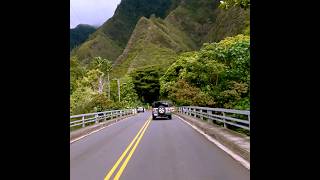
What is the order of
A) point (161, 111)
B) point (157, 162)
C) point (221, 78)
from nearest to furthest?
point (157, 162) → point (161, 111) → point (221, 78)

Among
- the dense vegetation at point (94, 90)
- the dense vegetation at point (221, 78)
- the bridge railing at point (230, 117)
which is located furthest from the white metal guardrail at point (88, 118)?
the dense vegetation at point (221, 78)

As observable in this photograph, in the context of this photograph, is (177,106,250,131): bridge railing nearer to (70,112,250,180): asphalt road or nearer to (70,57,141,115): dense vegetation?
(70,112,250,180): asphalt road

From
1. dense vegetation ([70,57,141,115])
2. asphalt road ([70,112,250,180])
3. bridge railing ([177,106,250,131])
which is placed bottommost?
asphalt road ([70,112,250,180])

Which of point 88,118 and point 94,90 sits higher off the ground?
point 94,90

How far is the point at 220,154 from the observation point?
15.7 m

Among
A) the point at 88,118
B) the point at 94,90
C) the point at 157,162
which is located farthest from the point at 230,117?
the point at 94,90

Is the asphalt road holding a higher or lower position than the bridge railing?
lower

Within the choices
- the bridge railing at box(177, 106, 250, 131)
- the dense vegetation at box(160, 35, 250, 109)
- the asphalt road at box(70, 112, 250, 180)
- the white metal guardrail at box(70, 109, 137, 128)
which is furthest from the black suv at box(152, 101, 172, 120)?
the asphalt road at box(70, 112, 250, 180)

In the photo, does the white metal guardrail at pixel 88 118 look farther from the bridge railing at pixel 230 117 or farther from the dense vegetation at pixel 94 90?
the bridge railing at pixel 230 117

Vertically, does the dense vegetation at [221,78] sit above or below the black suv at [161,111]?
above

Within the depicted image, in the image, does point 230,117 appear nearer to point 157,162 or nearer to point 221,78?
point 157,162

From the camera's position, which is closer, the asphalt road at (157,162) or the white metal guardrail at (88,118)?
the asphalt road at (157,162)

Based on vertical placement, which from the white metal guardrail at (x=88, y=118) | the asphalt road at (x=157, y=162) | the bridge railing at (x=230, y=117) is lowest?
the asphalt road at (x=157, y=162)

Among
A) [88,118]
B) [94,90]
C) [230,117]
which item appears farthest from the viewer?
[94,90]
